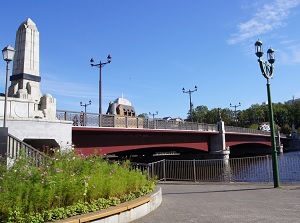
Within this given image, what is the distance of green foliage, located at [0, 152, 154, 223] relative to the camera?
580 centimetres

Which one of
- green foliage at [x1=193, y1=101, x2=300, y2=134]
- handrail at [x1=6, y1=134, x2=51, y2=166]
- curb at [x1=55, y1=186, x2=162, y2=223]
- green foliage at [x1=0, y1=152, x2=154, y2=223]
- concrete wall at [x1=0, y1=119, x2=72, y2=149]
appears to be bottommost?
curb at [x1=55, y1=186, x2=162, y2=223]

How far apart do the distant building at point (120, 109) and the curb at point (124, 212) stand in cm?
3009

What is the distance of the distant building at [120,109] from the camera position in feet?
132

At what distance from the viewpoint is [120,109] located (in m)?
39.7

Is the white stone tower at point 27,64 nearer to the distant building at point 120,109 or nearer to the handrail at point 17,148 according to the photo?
the handrail at point 17,148

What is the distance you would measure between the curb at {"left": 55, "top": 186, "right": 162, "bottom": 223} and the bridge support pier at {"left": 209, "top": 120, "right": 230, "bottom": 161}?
111 ft

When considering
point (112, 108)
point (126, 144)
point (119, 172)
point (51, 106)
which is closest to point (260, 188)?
point (119, 172)

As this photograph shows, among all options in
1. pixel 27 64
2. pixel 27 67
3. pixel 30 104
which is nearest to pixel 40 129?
pixel 30 104

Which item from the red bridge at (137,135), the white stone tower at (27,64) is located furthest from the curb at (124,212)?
the white stone tower at (27,64)

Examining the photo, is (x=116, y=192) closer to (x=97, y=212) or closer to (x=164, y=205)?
(x=97, y=212)

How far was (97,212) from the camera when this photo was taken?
22.1 feet

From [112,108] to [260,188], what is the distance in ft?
117

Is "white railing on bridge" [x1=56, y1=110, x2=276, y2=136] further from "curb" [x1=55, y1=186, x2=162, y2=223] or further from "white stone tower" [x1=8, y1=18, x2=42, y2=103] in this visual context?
"curb" [x1=55, y1=186, x2=162, y2=223]

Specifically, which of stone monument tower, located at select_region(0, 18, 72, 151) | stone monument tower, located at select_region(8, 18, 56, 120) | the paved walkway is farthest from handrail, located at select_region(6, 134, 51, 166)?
stone monument tower, located at select_region(8, 18, 56, 120)
